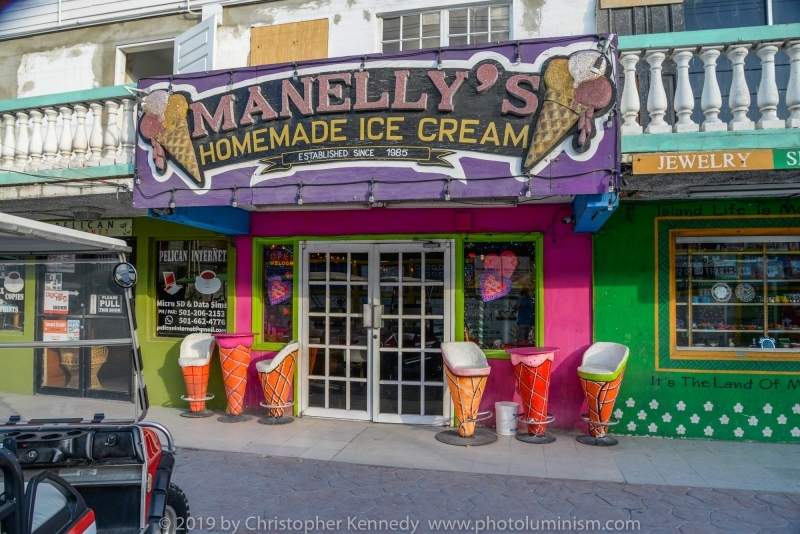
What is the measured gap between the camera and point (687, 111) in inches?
234

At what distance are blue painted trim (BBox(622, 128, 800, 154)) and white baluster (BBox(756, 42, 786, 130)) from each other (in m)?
0.11

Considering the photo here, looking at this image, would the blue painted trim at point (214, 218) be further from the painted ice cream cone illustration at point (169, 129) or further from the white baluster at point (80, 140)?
the white baluster at point (80, 140)

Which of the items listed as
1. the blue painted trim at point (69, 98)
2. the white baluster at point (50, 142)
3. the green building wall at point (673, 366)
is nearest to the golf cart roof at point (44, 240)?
the blue painted trim at point (69, 98)

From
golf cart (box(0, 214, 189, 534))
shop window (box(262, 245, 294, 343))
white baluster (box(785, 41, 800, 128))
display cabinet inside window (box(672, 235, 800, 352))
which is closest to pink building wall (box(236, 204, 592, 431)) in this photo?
display cabinet inside window (box(672, 235, 800, 352))

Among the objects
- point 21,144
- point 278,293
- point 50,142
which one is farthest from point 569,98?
point 21,144

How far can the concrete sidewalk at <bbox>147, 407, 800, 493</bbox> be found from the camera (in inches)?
230

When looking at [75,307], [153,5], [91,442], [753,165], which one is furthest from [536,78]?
[75,307]

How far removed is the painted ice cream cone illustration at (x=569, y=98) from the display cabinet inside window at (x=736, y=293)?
2.46 metres

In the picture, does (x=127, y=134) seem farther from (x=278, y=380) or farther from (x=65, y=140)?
(x=278, y=380)

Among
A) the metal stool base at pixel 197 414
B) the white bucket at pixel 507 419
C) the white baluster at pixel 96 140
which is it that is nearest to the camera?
the white bucket at pixel 507 419

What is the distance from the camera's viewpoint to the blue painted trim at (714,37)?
18.7 ft

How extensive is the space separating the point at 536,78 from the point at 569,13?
88.7 inches

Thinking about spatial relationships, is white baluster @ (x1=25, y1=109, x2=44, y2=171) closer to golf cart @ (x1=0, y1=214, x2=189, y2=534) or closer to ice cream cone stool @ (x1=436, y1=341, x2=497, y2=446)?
golf cart @ (x1=0, y1=214, x2=189, y2=534)

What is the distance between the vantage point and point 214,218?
7570mm
